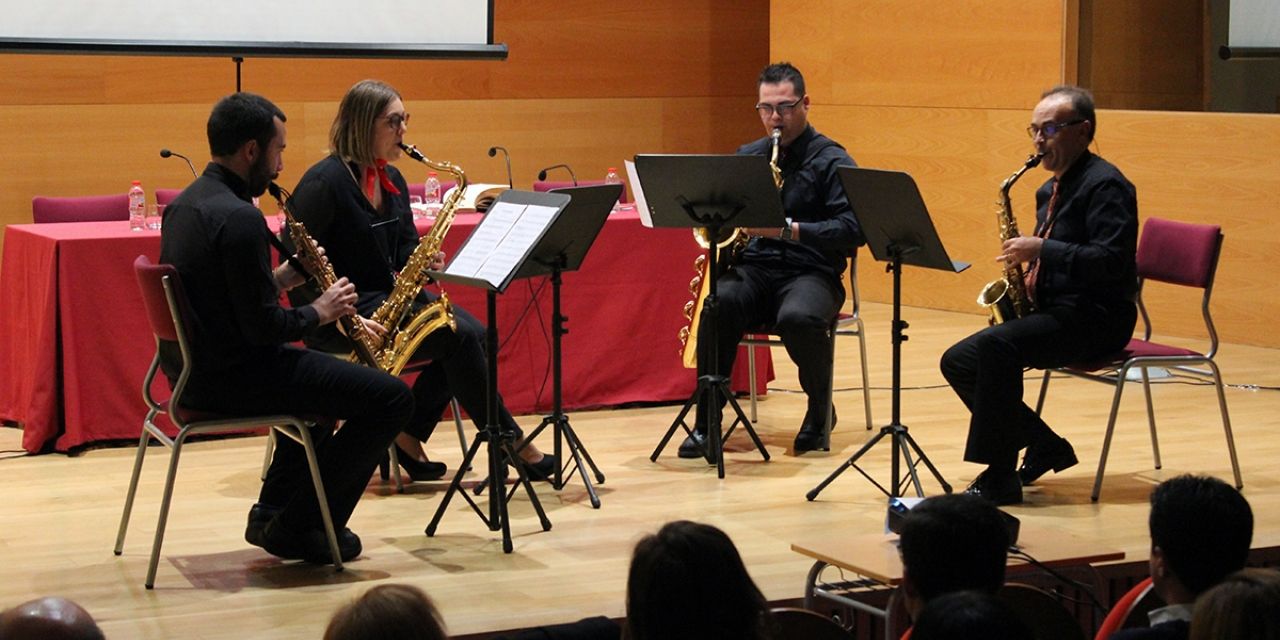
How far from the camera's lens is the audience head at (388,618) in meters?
1.96

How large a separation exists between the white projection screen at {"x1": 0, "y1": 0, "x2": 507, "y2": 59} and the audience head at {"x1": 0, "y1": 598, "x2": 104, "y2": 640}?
5.24m

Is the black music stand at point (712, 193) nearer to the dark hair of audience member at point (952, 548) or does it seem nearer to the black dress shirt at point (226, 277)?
the black dress shirt at point (226, 277)

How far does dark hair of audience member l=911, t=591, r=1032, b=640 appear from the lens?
197 centimetres

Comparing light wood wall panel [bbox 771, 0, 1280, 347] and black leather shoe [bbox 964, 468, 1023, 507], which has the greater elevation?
light wood wall panel [bbox 771, 0, 1280, 347]

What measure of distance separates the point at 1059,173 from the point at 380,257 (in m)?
1.99

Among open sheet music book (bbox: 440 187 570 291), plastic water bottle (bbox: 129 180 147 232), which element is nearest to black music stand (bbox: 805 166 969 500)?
open sheet music book (bbox: 440 187 570 291)

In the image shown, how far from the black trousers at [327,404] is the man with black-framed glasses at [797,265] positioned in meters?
1.46

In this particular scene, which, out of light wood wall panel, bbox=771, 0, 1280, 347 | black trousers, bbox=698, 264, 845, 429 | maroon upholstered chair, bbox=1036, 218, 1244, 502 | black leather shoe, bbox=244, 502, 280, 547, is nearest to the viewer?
black leather shoe, bbox=244, 502, 280, 547

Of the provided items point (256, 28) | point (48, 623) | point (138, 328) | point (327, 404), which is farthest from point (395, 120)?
point (48, 623)

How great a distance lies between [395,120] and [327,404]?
110 centimetres

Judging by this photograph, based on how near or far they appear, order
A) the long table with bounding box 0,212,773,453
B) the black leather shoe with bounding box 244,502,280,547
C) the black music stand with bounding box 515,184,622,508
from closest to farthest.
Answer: the black leather shoe with bounding box 244,502,280,547 < the black music stand with bounding box 515,184,622,508 < the long table with bounding box 0,212,773,453

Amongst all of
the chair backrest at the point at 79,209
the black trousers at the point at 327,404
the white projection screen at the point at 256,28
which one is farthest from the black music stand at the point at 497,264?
the white projection screen at the point at 256,28

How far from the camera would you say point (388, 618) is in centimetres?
197

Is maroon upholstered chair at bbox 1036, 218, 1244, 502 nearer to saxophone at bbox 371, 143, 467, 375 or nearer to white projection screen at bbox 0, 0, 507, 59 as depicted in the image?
saxophone at bbox 371, 143, 467, 375
